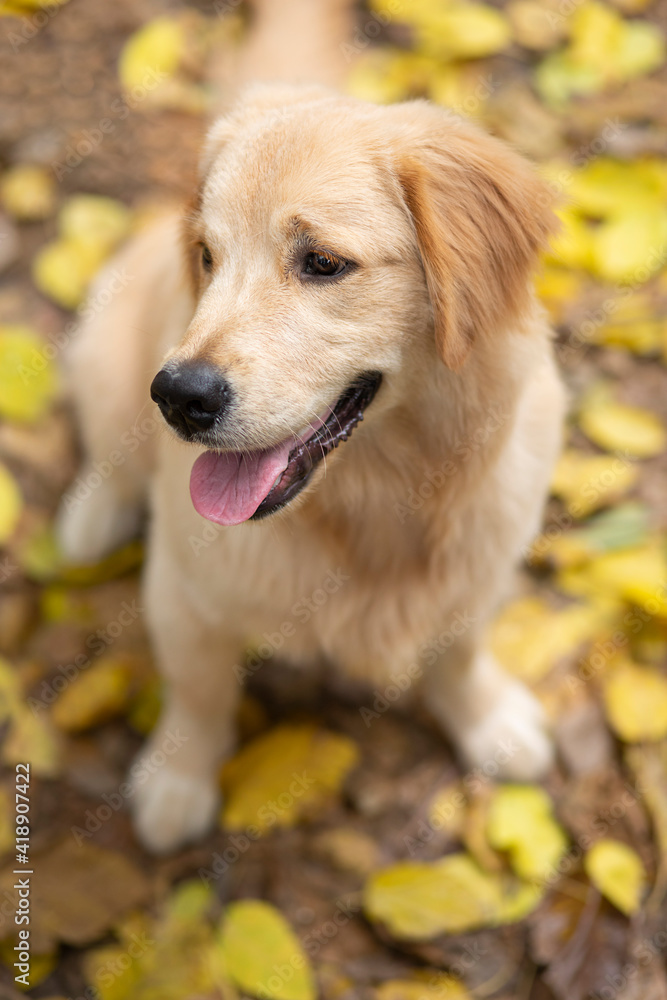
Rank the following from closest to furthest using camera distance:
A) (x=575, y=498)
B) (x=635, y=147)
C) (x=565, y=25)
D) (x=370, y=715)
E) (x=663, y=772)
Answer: (x=663, y=772) < (x=370, y=715) < (x=575, y=498) < (x=635, y=147) < (x=565, y=25)

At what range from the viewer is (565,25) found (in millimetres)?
4043

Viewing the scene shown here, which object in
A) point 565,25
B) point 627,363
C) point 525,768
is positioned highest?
point 565,25

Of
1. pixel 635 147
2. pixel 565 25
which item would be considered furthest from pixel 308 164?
pixel 565 25

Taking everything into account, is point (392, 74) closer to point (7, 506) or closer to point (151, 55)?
point (151, 55)

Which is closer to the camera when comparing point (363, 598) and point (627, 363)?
point (363, 598)

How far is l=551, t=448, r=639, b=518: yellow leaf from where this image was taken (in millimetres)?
2984

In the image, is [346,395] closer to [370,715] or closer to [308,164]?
[308,164]

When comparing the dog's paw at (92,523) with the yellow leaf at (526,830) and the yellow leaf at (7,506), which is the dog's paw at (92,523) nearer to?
the yellow leaf at (7,506)

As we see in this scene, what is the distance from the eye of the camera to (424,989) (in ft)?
7.43

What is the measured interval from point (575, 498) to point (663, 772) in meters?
0.96

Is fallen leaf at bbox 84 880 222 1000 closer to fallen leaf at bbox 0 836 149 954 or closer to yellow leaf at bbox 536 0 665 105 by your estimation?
fallen leaf at bbox 0 836 149 954

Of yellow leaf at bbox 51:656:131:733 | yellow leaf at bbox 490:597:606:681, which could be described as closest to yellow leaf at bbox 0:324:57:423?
yellow leaf at bbox 51:656:131:733

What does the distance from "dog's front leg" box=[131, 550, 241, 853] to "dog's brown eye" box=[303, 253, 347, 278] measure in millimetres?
947

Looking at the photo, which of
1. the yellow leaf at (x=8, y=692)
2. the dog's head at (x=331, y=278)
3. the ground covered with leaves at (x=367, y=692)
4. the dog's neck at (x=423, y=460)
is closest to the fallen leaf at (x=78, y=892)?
the ground covered with leaves at (x=367, y=692)
